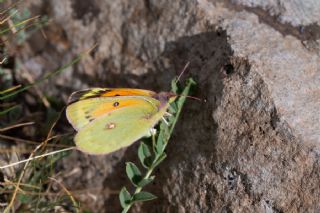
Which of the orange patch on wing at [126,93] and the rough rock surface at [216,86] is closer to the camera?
the rough rock surface at [216,86]

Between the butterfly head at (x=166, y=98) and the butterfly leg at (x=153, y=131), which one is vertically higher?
A: the butterfly head at (x=166, y=98)

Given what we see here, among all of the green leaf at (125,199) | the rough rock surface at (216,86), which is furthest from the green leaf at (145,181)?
the rough rock surface at (216,86)

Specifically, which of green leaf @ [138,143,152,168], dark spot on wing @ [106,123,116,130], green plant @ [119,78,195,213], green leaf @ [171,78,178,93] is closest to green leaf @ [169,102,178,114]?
green plant @ [119,78,195,213]

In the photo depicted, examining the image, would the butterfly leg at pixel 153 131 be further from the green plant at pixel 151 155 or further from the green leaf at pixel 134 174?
the green leaf at pixel 134 174

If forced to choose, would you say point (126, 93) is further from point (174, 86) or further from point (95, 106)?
point (174, 86)

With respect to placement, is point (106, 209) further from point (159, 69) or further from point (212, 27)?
point (212, 27)

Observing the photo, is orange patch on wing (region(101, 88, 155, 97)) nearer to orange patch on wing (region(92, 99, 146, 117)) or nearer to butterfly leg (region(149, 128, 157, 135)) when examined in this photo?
orange patch on wing (region(92, 99, 146, 117))

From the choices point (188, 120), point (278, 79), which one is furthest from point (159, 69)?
point (278, 79)

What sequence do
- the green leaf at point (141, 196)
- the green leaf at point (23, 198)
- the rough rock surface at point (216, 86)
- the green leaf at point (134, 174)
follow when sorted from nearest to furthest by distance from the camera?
the rough rock surface at point (216, 86) → the green leaf at point (141, 196) → the green leaf at point (134, 174) → the green leaf at point (23, 198)
